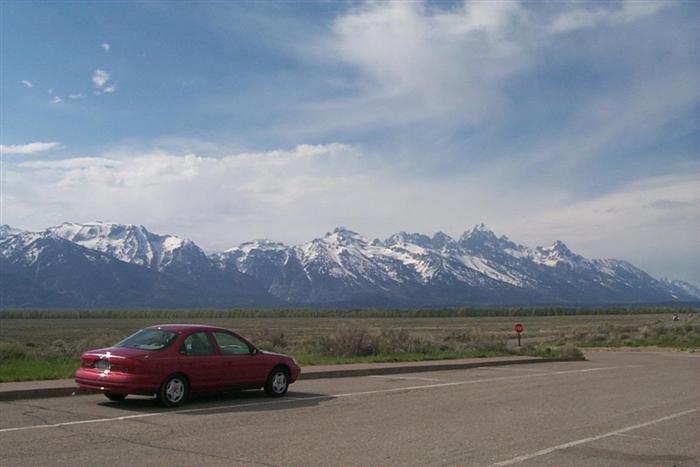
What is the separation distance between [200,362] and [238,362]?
0.87 m

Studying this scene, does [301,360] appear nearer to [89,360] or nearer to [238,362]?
[238,362]

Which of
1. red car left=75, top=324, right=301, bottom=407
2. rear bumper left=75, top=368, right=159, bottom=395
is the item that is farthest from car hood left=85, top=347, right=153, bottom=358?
rear bumper left=75, top=368, right=159, bottom=395

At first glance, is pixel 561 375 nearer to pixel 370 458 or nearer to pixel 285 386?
pixel 285 386

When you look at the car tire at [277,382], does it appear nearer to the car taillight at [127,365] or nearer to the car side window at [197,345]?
the car side window at [197,345]

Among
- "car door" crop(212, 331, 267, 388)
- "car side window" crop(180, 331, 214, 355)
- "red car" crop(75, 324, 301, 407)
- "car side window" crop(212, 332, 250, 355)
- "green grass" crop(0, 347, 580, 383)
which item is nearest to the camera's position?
"red car" crop(75, 324, 301, 407)

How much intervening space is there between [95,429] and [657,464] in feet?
24.4

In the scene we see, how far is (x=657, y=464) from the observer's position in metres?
8.72

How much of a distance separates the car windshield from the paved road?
3.44 ft

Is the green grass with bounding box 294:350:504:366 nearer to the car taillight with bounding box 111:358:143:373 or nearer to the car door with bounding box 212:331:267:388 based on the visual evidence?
the car door with bounding box 212:331:267:388

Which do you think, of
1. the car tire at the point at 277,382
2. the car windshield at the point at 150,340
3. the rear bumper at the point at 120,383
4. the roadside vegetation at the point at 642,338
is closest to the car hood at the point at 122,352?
the car windshield at the point at 150,340

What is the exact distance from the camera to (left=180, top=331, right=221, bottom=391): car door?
12641 millimetres

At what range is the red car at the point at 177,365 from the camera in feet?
39.3

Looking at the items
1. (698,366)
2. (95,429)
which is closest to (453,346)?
(698,366)

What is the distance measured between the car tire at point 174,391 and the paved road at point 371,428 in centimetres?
23
